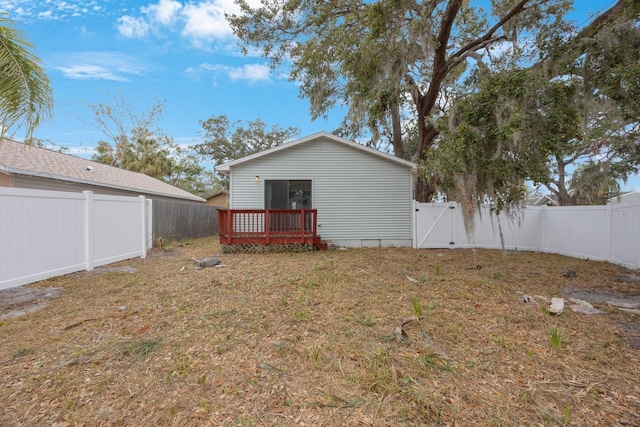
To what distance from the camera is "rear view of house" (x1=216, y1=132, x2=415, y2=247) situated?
30.9ft

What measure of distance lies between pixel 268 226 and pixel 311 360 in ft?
19.4

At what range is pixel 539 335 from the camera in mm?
3012

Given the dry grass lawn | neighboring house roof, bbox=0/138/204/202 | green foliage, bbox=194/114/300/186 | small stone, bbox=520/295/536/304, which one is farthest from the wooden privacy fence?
green foliage, bbox=194/114/300/186

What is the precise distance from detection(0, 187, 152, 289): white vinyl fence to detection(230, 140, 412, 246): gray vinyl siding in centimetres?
326

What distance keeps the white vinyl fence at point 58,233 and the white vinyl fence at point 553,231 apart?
300 inches

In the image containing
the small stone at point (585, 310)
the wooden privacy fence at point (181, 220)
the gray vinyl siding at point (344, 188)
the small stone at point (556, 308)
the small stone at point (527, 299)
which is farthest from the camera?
the wooden privacy fence at point (181, 220)

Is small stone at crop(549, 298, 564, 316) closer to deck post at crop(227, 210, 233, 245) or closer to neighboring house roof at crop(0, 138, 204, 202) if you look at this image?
deck post at crop(227, 210, 233, 245)

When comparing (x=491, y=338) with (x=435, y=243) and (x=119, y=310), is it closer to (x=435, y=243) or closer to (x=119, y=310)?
(x=119, y=310)

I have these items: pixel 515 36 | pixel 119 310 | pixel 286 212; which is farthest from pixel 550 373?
pixel 515 36

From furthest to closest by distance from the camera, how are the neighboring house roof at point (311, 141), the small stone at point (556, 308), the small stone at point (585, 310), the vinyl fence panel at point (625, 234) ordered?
the neighboring house roof at point (311, 141) < the vinyl fence panel at point (625, 234) < the small stone at point (585, 310) < the small stone at point (556, 308)

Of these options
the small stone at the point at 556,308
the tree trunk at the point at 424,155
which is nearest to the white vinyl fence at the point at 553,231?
the tree trunk at the point at 424,155

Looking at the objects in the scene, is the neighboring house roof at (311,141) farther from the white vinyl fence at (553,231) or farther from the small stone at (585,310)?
the small stone at (585,310)

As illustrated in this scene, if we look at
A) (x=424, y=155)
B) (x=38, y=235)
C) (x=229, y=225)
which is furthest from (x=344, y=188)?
(x=38, y=235)

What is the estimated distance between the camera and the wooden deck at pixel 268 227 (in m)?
8.19
